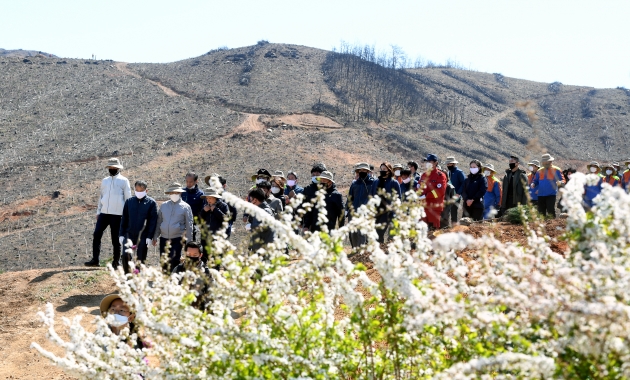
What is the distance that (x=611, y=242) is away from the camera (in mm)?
2859

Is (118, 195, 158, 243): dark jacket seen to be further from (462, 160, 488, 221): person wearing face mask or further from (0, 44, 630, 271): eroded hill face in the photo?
(0, 44, 630, 271): eroded hill face

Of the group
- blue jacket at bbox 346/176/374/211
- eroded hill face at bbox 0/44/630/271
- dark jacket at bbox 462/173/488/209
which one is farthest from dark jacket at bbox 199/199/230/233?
eroded hill face at bbox 0/44/630/271

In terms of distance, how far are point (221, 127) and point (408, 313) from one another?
4229 centimetres

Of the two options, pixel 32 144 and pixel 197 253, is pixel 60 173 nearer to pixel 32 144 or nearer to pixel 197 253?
pixel 32 144

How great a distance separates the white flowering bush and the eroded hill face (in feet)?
48.1

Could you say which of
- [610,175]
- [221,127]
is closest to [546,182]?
[610,175]

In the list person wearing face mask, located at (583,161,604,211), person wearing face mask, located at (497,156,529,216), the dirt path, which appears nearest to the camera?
person wearing face mask, located at (583,161,604,211)

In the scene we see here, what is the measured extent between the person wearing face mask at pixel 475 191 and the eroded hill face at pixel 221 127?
361 inches

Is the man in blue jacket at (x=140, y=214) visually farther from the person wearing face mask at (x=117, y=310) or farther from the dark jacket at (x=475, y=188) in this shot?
the dark jacket at (x=475, y=188)

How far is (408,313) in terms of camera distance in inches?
145

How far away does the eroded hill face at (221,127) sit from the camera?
100ft

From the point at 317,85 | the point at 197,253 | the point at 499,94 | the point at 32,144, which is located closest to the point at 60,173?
the point at 32,144

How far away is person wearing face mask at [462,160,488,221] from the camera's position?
39.4 feet

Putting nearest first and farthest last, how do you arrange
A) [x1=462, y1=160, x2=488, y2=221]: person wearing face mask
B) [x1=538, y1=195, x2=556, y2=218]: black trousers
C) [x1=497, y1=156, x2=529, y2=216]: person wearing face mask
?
1. [x1=462, y1=160, x2=488, y2=221]: person wearing face mask
2. [x1=538, y1=195, x2=556, y2=218]: black trousers
3. [x1=497, y1=156, x2=529, y2=216]: person wearing face mask
